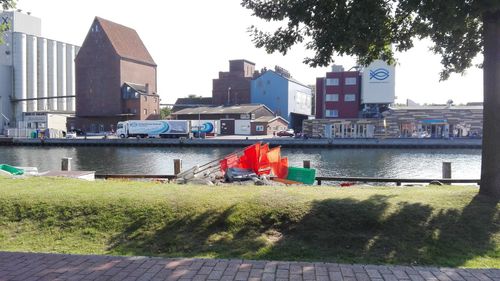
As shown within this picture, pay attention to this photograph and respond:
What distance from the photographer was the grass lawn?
22.9 feet

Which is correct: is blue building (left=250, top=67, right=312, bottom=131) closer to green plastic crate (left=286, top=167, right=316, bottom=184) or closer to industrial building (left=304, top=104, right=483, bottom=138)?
industrial building (left=304, top=104, right=483, bottom=138)

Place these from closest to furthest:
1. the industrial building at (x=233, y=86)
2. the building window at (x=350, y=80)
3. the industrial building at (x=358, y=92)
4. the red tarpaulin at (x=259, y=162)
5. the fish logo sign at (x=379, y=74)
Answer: the red tarpaulin at (x=259, y=162) → the fish logo sign at (x=379, y=74) → the industrial building at (x=358, y=92) → the building window at (x=350, y=80) → the industrial building at (x=233, y=86)

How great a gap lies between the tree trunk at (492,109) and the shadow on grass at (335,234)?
84cm

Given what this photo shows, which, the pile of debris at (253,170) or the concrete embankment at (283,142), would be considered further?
the concrete embankment at (283,142)

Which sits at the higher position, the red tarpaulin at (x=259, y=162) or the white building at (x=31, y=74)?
the white building at (x=31, y=74)

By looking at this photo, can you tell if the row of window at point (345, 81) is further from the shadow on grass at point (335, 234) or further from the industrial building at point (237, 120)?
the shadow on grass at point (335, 234)

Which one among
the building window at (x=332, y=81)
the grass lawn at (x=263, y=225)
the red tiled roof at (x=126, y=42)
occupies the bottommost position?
the grass lawn at (x=263, y=225)

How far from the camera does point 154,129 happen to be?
279 ft

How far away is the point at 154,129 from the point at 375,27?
7838 centimetres

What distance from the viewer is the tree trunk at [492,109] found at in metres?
9.19

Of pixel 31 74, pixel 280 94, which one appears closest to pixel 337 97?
pixel 280 94

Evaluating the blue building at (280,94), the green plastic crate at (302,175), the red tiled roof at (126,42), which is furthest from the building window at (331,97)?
the green plastic crate at (302,175)

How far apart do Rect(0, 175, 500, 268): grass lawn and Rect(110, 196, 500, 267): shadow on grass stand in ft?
0.06

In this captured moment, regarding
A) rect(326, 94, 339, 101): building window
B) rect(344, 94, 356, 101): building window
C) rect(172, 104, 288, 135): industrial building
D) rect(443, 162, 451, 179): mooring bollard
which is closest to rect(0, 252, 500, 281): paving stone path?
rect(443, 162, 451, 179): mooring bollard
